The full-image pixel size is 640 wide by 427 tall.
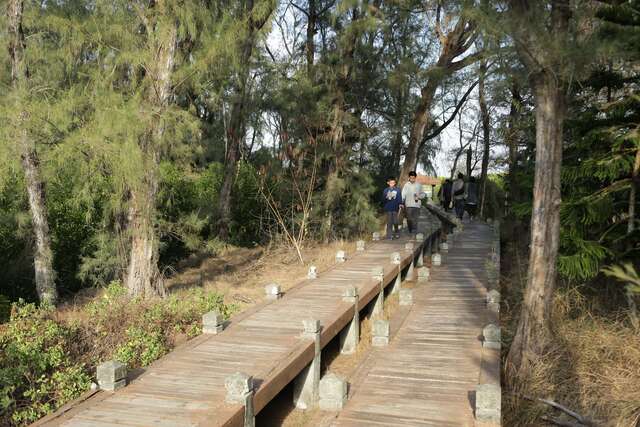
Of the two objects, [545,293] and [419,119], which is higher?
[419,119]

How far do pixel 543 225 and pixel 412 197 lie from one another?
7283mm

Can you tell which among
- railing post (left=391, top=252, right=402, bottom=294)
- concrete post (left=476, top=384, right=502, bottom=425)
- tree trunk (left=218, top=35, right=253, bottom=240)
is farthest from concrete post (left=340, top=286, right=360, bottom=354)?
tree trunk (left=218, top=35, right=253, bottom=240)

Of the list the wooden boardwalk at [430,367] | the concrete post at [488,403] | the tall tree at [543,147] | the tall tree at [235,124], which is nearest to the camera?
the concrete post at [488,403]

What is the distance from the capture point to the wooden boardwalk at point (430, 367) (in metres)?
5.33

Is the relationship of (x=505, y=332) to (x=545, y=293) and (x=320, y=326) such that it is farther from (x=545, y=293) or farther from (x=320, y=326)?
(x=320, y=326)

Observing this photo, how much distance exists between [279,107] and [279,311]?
9032 mm

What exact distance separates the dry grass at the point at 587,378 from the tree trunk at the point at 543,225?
0.94 feet

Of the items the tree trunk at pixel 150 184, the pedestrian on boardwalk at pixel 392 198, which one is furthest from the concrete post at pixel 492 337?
the pedestrian on boardwalk at pixel 392 198

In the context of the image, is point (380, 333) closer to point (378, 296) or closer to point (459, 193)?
point (378, 296)

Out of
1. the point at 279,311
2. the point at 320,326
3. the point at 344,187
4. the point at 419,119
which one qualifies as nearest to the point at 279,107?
the point at 344,187

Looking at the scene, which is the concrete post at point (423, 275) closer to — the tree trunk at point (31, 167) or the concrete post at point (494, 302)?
the concrete post at point (494, 302)

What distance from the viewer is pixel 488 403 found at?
16.6ft

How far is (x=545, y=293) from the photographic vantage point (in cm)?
691

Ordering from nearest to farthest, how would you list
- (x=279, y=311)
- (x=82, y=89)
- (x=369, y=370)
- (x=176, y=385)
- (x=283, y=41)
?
(x=176, y=385)
(x=369, y=370)
(x=279, y=311)
(x=82, y=89)
(x=283, y=41)
